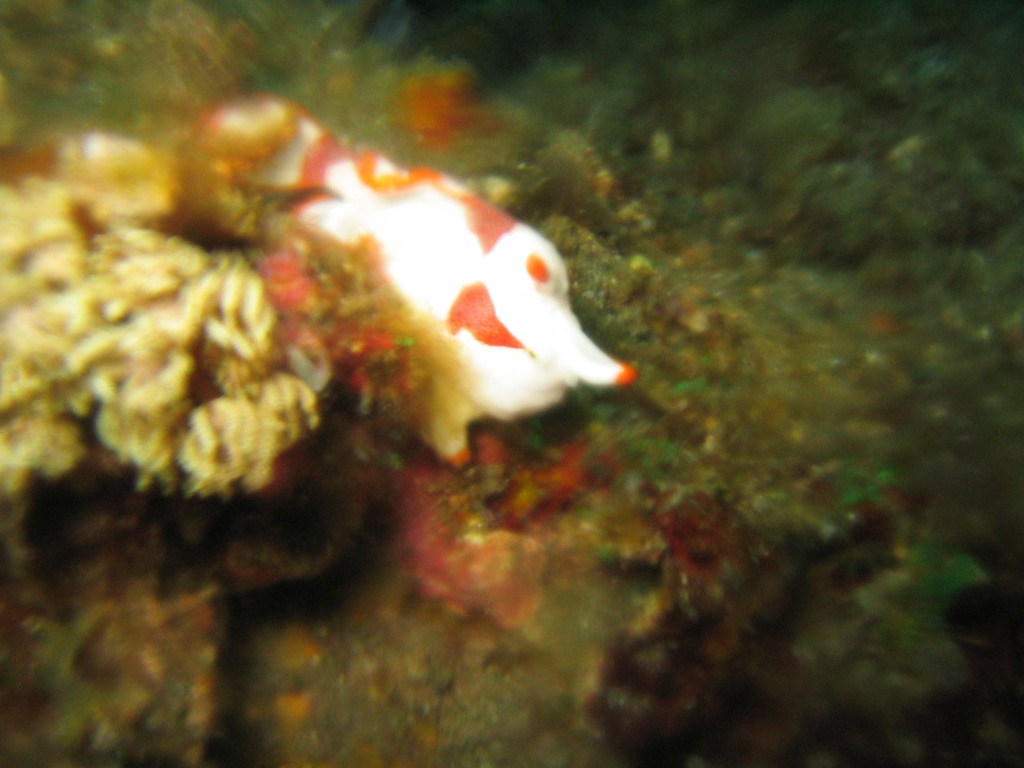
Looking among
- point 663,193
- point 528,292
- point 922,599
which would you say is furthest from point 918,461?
point 663,193

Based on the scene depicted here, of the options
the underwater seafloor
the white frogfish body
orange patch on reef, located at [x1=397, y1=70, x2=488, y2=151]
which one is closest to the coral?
the underwater seafloor

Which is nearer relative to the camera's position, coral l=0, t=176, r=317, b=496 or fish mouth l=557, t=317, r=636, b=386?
coral l=0, t=176, r=317, b=496

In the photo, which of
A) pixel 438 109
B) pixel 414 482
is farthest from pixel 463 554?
pixel 438 109

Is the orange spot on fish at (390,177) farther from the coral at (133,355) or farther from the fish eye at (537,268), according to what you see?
the coral at (133,355)

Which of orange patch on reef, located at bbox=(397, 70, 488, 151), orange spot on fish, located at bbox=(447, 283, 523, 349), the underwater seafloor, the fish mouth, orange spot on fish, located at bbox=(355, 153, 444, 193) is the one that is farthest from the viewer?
orange patch on reef, located at bbox=(397, 70, 488, 151)

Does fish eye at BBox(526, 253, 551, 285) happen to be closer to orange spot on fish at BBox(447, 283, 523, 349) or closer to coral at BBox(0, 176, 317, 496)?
orange spot on fish at BBox(447, 283, 523, 349)

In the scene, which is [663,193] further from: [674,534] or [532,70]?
[532,70]
